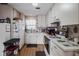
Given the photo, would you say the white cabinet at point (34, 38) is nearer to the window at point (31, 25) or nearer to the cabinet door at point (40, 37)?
the cabinet door at point (40, 37)

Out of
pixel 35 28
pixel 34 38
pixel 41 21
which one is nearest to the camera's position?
pixel 34 38

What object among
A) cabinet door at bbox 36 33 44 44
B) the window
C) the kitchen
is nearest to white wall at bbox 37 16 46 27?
the kitchen

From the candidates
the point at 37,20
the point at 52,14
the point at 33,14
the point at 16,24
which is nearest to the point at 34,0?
the point at 33,14

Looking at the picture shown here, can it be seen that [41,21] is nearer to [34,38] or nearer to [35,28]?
[35,28]

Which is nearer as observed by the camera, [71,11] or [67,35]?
[71,11]

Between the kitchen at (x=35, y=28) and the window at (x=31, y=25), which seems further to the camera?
the window at (x=31, y=25)

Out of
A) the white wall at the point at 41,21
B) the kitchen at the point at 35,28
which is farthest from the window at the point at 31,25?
the white wall at the point at 41,21

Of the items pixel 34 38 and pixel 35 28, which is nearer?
pixel 34 38

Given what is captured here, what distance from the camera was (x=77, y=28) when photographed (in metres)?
1.97

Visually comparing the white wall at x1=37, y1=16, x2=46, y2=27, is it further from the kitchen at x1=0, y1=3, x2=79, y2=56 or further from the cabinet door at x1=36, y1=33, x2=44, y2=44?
the cabinet door at x1=36, y1=33, x2=44, y2=44

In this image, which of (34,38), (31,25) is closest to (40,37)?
(34,38)

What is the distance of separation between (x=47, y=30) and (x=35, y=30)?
536mm

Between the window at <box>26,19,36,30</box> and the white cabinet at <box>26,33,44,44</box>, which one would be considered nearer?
the white cabinet at <box>26,33,44,44</box>

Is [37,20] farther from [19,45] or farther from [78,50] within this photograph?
[78,50]
